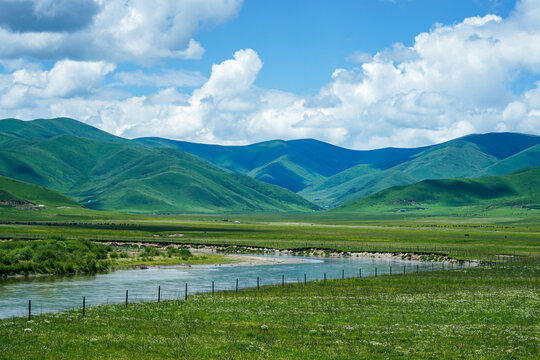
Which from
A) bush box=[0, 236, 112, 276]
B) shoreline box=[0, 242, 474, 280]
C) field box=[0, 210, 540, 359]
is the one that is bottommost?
shoreline box=[0, 242, 474, 280]

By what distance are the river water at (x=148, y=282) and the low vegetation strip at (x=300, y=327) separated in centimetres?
690

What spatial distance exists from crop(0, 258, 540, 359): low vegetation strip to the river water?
6900mm

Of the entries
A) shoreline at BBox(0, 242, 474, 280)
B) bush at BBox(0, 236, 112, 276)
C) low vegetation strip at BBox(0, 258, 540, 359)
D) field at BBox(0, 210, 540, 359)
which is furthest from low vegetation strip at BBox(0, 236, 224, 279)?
low vegetation strip at BBox(0, 258, 540, 359)

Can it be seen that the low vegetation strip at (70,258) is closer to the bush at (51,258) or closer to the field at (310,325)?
the bush at (51,258)

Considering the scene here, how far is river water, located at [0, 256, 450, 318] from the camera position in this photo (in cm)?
5388

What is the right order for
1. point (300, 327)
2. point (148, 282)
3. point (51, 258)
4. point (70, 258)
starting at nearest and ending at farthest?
point (300, 327) → point (148, 282) → point (51, 258) → point (70, 258)

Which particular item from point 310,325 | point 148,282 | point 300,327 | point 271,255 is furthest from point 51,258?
point 300,327

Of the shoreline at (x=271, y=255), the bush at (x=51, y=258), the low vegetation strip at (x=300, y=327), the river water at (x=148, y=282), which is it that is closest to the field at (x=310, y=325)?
the low vegetation strip at (x=300, y=327)

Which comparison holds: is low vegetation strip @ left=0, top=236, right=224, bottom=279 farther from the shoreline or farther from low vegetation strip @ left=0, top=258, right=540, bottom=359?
low vegetation strip @ left=0, top=258, right=540, bottom=359

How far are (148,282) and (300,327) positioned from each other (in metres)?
36.8

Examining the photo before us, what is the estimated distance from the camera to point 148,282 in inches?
2800

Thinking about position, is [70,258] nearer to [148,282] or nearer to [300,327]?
[148,282]

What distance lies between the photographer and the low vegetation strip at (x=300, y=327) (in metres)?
30.8

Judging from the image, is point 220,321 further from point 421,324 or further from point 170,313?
point 421,324
